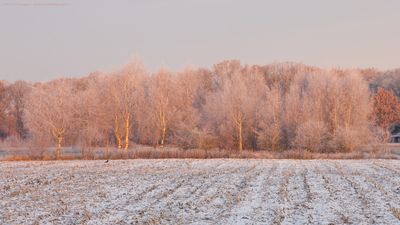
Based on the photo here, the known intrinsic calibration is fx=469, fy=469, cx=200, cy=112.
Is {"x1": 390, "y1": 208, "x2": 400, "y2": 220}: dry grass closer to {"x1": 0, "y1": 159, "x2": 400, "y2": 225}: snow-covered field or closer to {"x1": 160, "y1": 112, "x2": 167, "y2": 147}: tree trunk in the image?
{"x1": 0, "y1": 159, "x2": 400, "y2": 225}: snow-covered field

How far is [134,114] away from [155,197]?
48032mm

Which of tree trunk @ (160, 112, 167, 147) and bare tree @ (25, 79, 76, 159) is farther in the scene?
tree trunk @ (160, 112, 167, 147)

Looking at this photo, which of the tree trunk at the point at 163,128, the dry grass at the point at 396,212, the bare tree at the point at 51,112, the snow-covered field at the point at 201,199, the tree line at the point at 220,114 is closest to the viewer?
the dry grass at the point at 396,212

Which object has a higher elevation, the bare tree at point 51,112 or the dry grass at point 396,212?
the bare tree at point 51,112

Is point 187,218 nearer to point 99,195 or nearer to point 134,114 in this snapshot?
point 99,195

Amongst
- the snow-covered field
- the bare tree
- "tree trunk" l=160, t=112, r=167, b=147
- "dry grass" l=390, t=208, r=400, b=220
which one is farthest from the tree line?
"dry grass" l=390, t=208, r=400, b=220

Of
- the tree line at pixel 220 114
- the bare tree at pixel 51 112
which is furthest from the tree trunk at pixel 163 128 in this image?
the bare tree at pixel 51 112

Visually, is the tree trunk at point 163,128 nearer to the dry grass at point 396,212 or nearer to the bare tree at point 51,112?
the bare tree at point 51,112

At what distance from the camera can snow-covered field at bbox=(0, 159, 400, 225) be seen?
41.3 feet

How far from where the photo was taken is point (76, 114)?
58.5 m

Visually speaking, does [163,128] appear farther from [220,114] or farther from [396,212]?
[396,212]

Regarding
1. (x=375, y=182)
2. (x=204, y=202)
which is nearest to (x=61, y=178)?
(x=204, y=202)

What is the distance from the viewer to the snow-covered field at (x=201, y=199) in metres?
12.6

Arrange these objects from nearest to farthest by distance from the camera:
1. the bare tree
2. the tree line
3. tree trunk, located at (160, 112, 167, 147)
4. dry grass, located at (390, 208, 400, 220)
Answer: dry grass, located at (390, 208, 400, 220)
the bare tree
the tree line
tree trunk, located at (160, 112, 167, 147)
